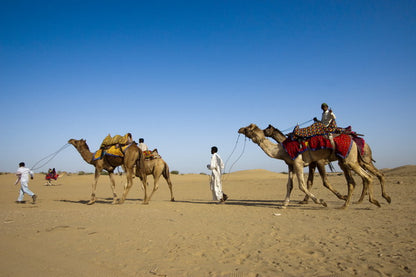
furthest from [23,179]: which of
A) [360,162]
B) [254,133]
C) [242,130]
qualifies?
[360,162]

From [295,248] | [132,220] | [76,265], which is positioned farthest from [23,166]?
[295,248]

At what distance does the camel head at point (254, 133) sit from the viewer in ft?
35.0

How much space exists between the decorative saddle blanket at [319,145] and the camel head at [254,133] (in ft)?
3.69

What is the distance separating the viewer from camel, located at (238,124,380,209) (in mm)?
9344

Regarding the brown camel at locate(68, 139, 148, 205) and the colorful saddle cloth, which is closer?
the colorful saddle cloth

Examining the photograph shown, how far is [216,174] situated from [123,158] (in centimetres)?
397

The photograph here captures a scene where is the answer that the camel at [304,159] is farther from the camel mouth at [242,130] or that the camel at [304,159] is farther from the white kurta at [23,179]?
the white kurta at [23,179]

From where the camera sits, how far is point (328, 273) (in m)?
3.90

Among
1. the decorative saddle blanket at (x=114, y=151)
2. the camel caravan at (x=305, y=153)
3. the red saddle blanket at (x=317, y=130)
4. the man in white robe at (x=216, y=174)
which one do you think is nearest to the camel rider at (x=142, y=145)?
the camel caravan at (x=305, y=153)

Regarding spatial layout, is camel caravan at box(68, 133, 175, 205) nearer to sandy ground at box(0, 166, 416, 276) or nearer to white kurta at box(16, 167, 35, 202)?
white kurta at box(16, 167, 35, 202)

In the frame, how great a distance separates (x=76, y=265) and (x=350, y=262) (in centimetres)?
415

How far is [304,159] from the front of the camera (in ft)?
32.5

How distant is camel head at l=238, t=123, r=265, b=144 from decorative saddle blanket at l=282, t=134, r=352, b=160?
3.69 feet

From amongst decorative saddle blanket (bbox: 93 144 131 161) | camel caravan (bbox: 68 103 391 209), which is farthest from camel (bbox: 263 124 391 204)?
decorative saddle blanket (bbox: 93 144 131 161)
